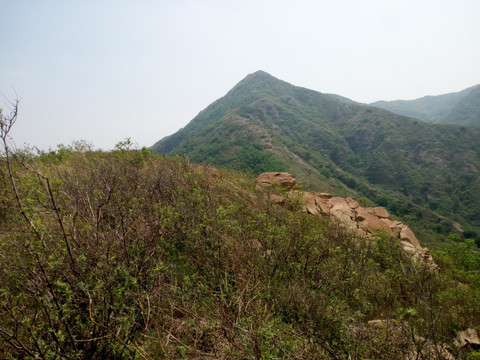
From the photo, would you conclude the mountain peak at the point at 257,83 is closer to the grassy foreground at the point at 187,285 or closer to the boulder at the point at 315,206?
the boulder at the point at 315,206


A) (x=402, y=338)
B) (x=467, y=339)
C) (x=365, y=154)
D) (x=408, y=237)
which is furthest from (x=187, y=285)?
(x=365, y=154)

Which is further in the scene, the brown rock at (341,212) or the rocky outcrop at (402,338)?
the brown rock at (341,212)

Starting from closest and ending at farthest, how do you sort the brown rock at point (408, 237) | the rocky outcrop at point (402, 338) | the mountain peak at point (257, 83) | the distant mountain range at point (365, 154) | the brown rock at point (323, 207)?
the rocky outcrop at point (402, 338) < the brown rock at point (408, 237) < the brown rock at point (323, 207) < the distant mountain range at point (365, 154) < the mountain peak at point (257, 83)

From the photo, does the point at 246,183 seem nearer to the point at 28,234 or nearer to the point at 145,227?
the point at 145,227

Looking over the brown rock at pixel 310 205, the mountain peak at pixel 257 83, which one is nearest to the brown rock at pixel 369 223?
the brown rock at pixel 310 205

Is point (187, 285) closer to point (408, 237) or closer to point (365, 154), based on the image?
point (408, 237)

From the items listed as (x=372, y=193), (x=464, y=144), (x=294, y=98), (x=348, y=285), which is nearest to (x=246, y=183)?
(x=348, y=285)

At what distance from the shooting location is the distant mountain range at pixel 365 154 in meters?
46.9

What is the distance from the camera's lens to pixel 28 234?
262 centimetres

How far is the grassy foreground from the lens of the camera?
1.82m

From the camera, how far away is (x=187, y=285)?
2.82 m

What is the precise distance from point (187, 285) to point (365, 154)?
89.8 metres

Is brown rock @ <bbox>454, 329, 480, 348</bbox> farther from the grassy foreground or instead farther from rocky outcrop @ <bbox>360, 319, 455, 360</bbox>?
rocky outcrop @ <bbox>360, 319, 455, 360</bbox>

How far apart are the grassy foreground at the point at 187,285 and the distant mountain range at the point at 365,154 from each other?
87.7ft
